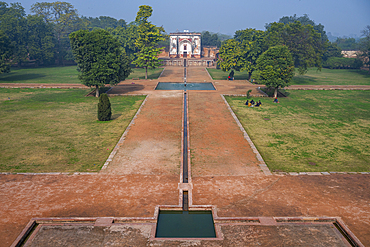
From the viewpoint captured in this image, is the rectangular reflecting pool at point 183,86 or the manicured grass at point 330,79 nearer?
the rectangular reflecting pool at point 183,86

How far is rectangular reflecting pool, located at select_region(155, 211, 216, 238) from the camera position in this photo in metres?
10.3

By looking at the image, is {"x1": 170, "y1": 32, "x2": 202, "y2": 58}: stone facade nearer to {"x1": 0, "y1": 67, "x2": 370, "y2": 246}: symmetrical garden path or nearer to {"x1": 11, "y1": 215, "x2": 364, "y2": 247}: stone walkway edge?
{"x1": 0, "y1": 67, "x2": 370, "y2": 246}: symmetrical garden path

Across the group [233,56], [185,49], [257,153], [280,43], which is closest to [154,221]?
[257,153]

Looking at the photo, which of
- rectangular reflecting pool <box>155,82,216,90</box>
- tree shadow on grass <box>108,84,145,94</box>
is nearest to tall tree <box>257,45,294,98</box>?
rectangular reflecting pool <box>155,82,216,90</box>

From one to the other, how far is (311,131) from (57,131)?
65.4ft

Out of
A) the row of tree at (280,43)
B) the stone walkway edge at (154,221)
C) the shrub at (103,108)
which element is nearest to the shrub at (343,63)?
the row of tree at (280,43)

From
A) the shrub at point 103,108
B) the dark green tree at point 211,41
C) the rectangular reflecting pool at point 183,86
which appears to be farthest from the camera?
the dark green tree at point 211,41

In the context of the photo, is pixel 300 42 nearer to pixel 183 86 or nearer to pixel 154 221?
pixel 183 86

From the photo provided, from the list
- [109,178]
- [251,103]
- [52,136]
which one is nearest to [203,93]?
[251,103]

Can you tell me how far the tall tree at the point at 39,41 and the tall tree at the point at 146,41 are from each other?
2860cm

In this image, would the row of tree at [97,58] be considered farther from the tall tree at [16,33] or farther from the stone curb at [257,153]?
the tall tree at [16,33]

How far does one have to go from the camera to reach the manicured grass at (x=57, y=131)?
15.4m

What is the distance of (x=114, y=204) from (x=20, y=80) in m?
41.8

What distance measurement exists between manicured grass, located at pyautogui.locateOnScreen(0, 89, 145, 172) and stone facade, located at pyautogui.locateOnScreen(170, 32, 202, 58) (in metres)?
57.3
